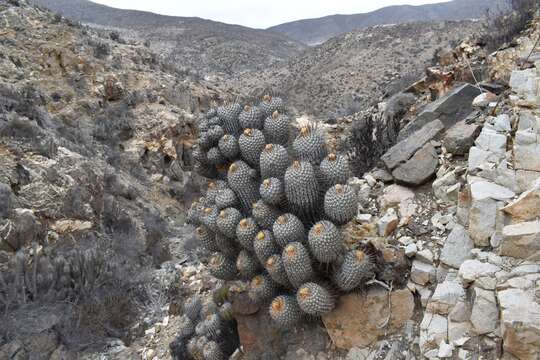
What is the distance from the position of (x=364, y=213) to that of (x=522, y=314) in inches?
73.9

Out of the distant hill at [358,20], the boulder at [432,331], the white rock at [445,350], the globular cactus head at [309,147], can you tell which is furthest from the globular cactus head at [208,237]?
the distant hill at [358,20]

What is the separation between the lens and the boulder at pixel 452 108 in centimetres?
488

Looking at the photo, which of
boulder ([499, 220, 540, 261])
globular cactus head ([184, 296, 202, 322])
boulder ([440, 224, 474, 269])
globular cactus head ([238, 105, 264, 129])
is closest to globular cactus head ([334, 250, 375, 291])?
boulder ([440, 224, 474, 269])

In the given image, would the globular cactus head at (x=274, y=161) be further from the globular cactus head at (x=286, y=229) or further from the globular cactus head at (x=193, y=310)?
the globular cactus head at (x=193, y=310)

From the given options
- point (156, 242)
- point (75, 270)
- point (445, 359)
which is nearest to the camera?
point (445, 359)

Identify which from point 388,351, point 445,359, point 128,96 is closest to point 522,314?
point 445,359

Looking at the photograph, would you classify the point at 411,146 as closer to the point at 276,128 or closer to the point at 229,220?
the point at 276,128

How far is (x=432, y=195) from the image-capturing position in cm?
396

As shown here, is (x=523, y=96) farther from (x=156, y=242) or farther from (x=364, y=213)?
(x=156, y=242)

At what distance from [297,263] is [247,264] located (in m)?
0.72

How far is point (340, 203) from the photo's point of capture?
3361 millimetres

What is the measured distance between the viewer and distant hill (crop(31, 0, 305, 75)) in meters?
44.6

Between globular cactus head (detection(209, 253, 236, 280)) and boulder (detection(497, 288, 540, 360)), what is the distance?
2453 mm

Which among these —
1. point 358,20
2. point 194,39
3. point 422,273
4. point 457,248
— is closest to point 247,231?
point 422,273
